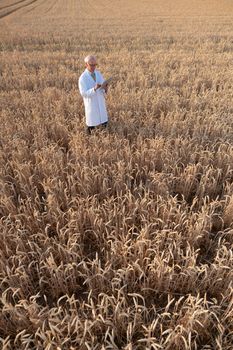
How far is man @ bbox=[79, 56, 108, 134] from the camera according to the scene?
459cm

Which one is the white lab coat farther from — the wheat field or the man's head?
the wheat field

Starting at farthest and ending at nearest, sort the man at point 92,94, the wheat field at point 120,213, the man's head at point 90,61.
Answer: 1. the man at point 92,94
2. the man's head at point 90,61
3. the wheat field at point 120,213

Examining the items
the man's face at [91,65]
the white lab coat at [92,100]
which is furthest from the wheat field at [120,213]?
the man's face at [91,65]

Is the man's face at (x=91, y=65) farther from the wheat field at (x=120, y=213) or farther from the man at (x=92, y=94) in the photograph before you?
the wheat field at (x=120, y=213)

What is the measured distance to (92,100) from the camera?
479 centimetres

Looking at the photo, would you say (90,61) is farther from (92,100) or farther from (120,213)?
(120,213)

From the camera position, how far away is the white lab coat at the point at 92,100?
4.63m

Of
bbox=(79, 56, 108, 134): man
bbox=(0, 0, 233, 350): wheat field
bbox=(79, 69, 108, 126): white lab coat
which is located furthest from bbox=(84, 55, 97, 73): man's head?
bbox=(0, 0, 233, 350): wheat field

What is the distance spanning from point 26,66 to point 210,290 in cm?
998

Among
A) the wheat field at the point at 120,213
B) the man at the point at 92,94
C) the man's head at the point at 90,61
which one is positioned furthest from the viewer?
the man at the point at 92,94

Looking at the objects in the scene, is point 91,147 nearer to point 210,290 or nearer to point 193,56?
point 210,290

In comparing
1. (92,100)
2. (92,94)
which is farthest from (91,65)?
(92,100)

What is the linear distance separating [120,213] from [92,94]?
2.31 metres

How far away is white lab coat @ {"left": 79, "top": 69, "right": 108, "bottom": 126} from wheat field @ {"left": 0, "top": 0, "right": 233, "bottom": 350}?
23 centimetres
